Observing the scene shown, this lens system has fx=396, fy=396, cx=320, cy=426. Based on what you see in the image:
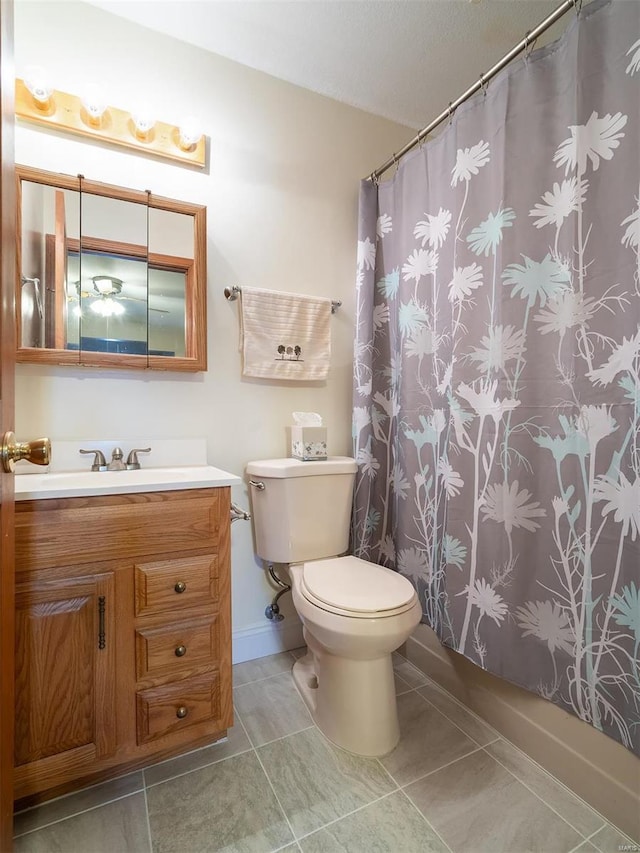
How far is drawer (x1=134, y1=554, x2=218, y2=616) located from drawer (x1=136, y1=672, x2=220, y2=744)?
22cm

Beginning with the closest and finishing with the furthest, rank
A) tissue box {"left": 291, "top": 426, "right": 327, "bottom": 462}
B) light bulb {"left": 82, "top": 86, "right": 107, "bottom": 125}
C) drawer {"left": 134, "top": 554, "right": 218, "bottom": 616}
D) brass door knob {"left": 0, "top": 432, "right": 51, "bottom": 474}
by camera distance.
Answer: brass door knob {"left": 0, "top": 432, "right": 51, "bottom": 474}, drawer {"left": 134, "top": 554, "right": 218, "bottom": 616}, light bulb {"left": 82, "top": 86, "right": 107, "bottom": 125}, tissue box {"left": 291, "top": 426, "right": 327, "bottom": 462}

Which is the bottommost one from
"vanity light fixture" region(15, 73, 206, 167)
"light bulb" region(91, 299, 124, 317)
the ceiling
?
"light bulb" region(91, 299, 124, 317)

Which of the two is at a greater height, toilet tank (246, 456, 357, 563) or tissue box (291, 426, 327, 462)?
tissue box (291, 426, 327, 462)

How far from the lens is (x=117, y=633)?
103 centimetres

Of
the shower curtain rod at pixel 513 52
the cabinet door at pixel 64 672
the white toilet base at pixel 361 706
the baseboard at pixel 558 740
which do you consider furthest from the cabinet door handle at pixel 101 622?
the shower curtain rod at pixel 513 52

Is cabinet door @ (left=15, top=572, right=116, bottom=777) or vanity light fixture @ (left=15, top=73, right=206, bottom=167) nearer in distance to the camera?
cabinet door @ (left=15, top=572, right=116, bottom=777)

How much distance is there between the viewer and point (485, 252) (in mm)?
1225

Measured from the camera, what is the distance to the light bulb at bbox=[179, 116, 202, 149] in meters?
1.45

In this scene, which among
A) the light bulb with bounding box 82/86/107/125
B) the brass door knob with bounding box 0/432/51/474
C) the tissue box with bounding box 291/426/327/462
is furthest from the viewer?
the tissue box with bounding box 291/426/327/462

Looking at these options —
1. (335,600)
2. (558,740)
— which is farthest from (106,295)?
(558,740)

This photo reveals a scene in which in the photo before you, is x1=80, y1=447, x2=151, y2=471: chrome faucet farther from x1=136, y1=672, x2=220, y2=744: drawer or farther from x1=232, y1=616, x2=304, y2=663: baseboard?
x1=232, y1=616, x2=304, y2=663: baseboard

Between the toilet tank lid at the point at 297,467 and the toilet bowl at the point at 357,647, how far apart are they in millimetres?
371

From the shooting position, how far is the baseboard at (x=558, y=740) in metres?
0.97

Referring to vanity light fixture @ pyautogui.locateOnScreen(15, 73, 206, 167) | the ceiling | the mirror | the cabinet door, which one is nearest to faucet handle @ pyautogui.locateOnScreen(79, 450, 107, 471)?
the mirror
